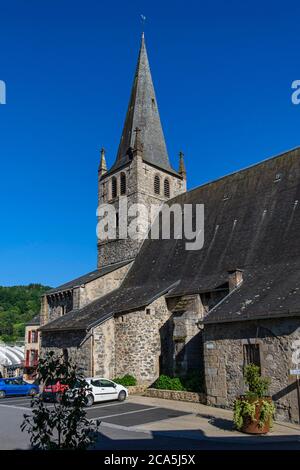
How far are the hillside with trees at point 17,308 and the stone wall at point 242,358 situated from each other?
7799cm

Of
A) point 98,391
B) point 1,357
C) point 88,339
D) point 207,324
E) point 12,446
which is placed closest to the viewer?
point 12,446

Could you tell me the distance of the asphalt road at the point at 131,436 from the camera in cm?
950

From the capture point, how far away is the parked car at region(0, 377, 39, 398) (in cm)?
2234

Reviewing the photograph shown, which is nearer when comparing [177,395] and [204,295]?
[177,395]

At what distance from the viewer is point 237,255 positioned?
20.1 m

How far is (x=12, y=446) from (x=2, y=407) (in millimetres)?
9030

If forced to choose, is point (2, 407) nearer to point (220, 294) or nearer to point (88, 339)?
point (88, 339)

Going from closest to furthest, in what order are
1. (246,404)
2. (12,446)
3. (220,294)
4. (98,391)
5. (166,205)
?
1. (12,446)
2. (246,404)
3. (98,391)
4. (220,294)
5. (166,205)

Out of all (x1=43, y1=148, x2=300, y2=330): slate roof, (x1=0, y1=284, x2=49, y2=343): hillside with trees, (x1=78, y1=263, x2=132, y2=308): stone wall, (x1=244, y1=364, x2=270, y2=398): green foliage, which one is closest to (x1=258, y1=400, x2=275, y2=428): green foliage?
(x1=244, y1=364, x2=270, y2=398): green foliage

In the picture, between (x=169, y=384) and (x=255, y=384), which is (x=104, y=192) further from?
(x=255, y=384)

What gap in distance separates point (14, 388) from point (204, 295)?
11.7 metres

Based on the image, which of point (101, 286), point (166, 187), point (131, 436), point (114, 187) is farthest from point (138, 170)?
point (131, 436)
